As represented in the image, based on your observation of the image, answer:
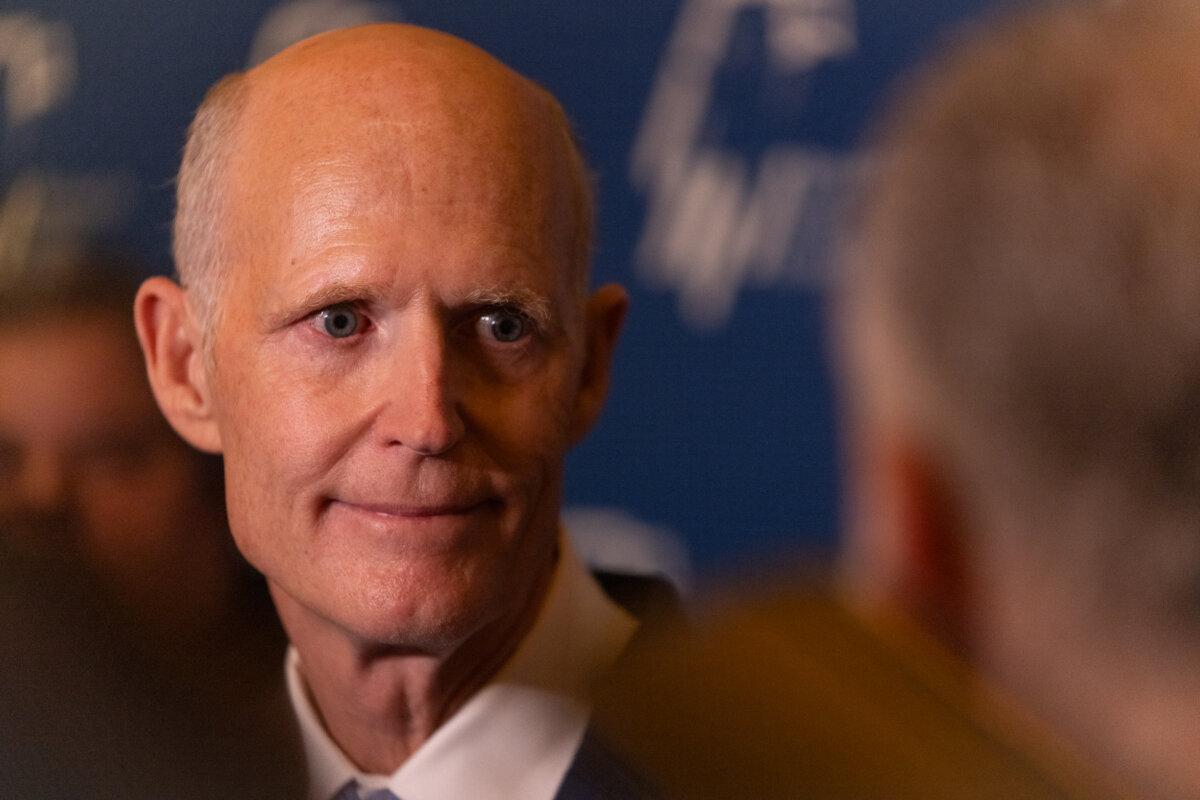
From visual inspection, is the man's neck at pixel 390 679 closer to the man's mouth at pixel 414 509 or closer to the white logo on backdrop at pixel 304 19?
the man's mouth at pixel 414 509

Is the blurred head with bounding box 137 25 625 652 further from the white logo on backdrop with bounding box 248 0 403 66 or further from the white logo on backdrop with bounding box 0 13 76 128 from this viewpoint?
the white logo on backdrop with bounding box 0 13 76 128

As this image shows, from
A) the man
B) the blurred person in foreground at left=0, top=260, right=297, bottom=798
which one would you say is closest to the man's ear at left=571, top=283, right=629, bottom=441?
the man

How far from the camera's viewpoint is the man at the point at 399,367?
1.03 metres

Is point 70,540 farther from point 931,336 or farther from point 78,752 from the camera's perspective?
point 931,336

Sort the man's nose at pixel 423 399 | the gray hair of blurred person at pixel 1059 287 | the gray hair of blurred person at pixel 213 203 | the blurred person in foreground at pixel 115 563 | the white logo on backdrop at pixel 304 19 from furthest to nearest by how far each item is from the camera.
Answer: the white logo on backdrop at pixel 304 19
the blurred person in foreground at pixel 115 563
the gray hair of blurred person at pixel 213 203
the man's nose at pixel 423 399
the gray hair of blurred person at pixel 1059 287

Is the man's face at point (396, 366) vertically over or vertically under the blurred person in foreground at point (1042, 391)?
under

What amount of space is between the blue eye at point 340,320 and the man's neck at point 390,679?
262mm

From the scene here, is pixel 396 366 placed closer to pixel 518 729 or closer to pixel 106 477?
pixel 518 729

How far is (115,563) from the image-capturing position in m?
1.41

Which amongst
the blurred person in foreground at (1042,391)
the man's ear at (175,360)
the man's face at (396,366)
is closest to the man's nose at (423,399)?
the man's face at (396,366)

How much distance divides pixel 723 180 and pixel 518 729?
0.66 m

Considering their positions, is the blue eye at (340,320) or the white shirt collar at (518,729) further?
the white shirt collar at (518,729)

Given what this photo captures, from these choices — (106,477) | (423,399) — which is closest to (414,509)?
(423,399)

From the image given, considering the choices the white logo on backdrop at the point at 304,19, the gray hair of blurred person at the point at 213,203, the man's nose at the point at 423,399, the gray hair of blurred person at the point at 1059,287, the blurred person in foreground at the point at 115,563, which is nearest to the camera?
the gray hair of blurred person at the point at 1059,287
